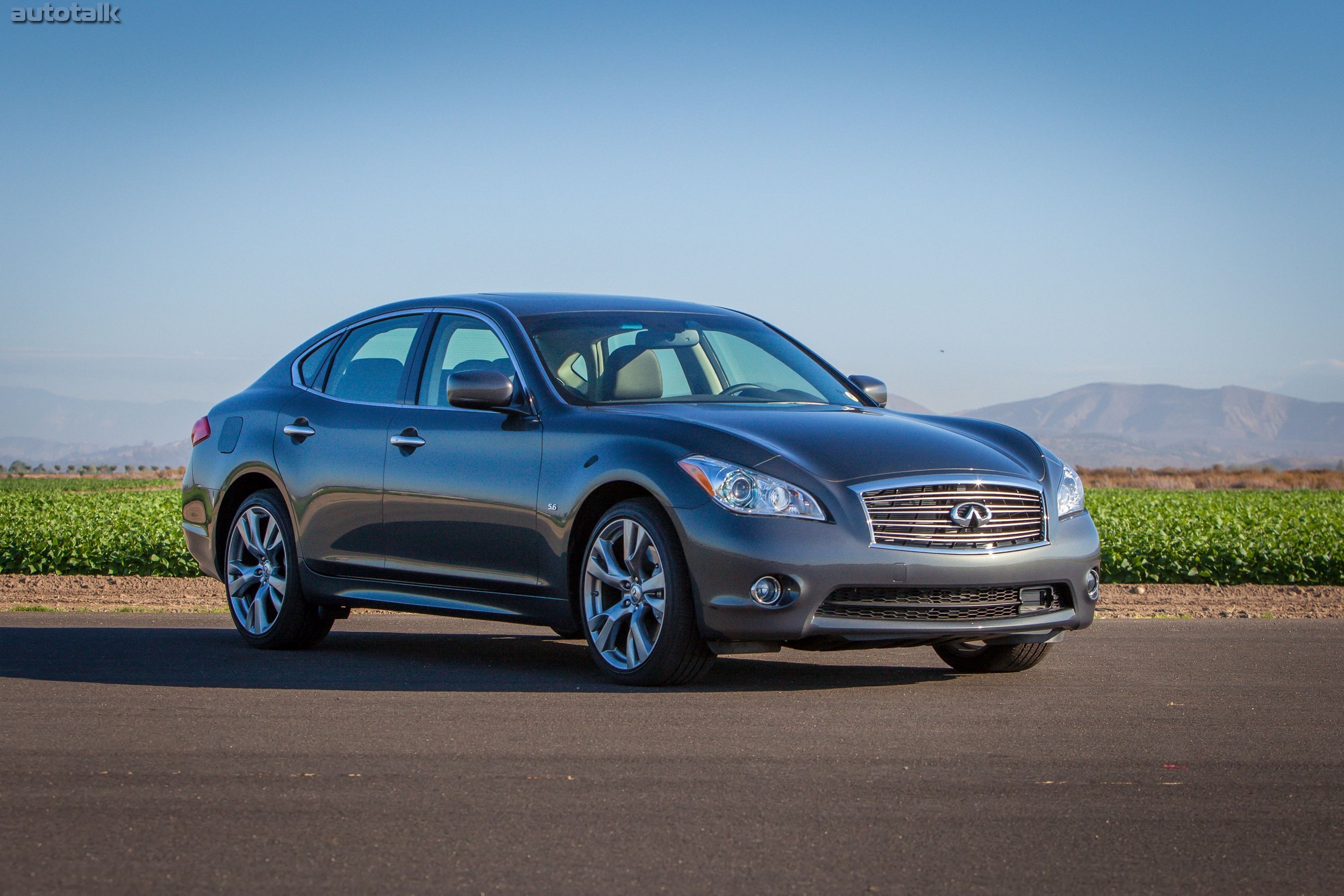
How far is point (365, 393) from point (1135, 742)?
4717 mm

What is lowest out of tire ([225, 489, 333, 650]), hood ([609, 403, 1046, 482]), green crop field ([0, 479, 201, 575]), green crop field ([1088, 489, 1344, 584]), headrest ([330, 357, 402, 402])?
green crop field ([1088, 489, 1344, 584])

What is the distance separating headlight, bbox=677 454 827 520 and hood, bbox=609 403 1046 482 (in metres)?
0.13

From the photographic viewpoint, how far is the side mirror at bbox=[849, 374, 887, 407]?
8875 millimetres

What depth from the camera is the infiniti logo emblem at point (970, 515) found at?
714cm

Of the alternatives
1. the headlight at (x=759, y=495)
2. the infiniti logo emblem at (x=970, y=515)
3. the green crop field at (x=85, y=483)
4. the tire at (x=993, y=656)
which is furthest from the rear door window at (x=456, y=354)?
the green crop field at (x=85, y=483)

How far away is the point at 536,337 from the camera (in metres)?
8.35

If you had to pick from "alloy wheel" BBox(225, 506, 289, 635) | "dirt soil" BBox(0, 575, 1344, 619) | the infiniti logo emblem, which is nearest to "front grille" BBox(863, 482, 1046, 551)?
the infiniti logo emblem

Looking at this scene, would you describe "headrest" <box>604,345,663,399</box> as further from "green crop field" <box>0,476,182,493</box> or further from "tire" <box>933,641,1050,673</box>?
"green crop field" <box>0,476,182,493</box>

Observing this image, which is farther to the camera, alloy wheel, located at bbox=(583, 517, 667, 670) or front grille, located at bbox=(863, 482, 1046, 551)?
alloy wheel, located at bbox=(583, 517, 667, 670)

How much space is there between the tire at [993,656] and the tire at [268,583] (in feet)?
11.4

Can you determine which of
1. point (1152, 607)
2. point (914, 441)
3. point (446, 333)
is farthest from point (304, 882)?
point (1152, 607)

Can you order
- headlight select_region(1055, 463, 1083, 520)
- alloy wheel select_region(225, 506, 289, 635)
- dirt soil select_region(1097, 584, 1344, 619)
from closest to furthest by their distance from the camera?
headlight select_region(1055, 463, 1083, 520) < alloy wheel select_region(225, 506, 289, 635) < dirt soil select_region(1097, 584, 1344, 619)

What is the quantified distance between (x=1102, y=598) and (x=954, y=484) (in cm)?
977

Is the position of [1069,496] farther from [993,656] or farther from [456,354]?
[456,354]
